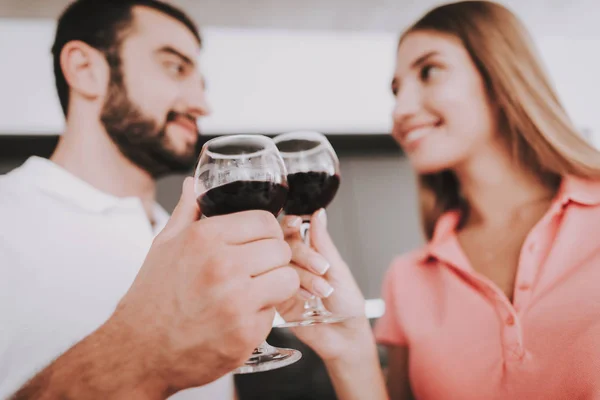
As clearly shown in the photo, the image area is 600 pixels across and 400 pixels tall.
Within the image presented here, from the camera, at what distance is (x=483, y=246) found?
0.98m

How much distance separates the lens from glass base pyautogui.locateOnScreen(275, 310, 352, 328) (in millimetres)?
671

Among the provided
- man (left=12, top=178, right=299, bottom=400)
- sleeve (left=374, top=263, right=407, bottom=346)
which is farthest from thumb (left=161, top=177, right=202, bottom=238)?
sleeve (left=374, top=263, right=407, bottom=346)

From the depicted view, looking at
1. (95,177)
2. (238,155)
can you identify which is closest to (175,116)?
(95,177)

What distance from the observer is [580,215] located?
0.83 m

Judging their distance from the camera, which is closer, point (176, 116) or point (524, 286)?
point (524, 286)

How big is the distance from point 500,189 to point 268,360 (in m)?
0.68

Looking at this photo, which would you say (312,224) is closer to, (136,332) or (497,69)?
(136,332)

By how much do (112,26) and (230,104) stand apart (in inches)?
42.8

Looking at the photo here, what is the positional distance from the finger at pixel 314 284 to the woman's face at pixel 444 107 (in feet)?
1.33

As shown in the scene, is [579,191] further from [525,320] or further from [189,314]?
[189,314]

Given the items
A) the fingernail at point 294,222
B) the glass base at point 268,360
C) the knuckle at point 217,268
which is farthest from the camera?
the fingernail at point 294,222

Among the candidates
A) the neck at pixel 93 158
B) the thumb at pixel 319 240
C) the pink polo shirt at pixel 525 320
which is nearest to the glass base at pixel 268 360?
the thumb at pixel 319 240

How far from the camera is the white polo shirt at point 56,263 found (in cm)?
68

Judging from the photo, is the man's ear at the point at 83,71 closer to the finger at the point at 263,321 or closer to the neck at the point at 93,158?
the neck at the point at 93,158
